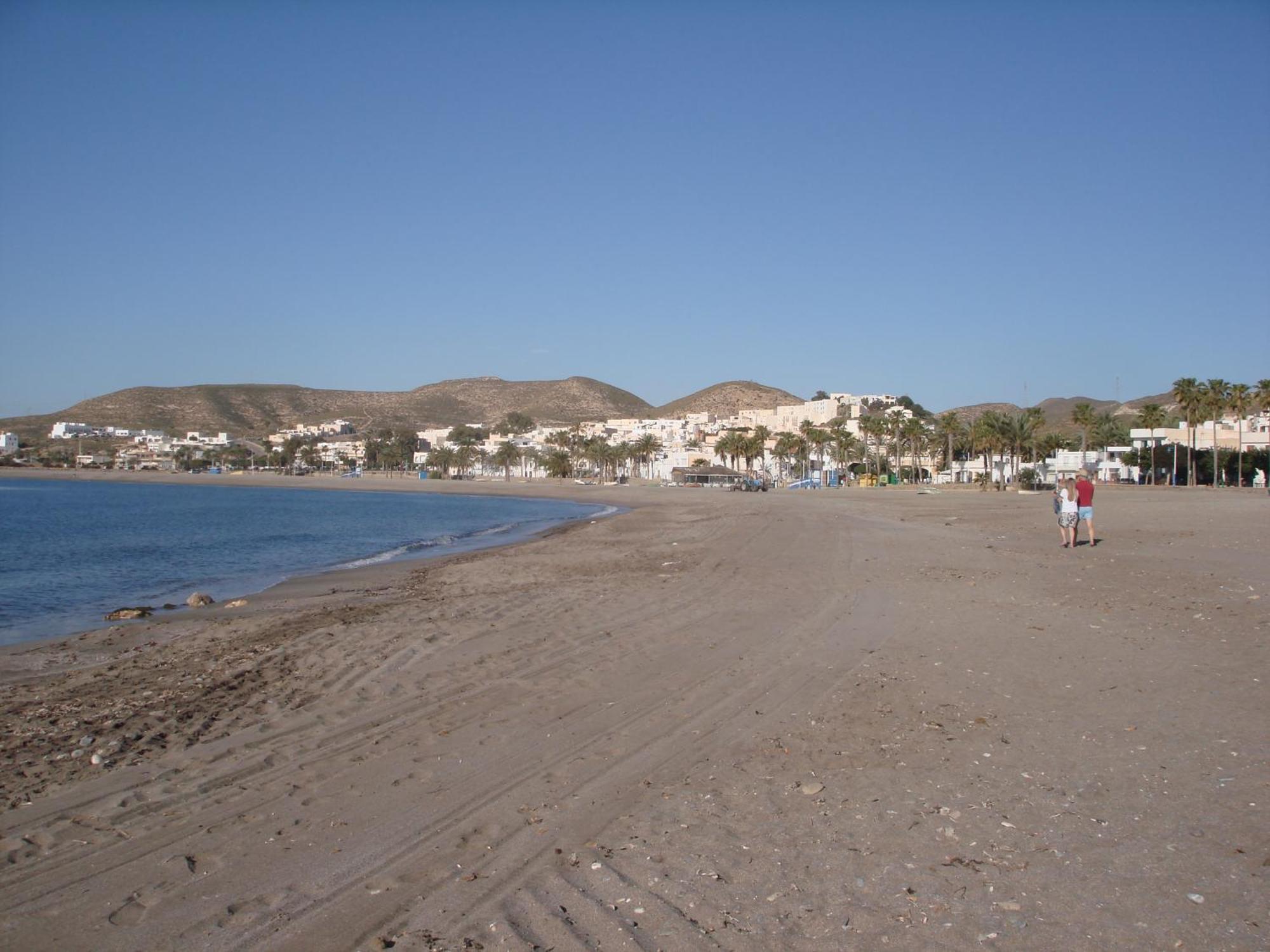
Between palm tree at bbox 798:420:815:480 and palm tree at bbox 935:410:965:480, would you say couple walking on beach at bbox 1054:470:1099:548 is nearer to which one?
palm tree at bbox 935:410:965:480

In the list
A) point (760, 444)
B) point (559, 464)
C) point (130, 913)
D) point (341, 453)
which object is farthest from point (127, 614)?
point (341, 453)

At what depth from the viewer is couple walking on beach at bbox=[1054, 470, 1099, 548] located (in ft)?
62.3

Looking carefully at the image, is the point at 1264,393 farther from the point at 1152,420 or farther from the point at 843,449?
the point at 843,449

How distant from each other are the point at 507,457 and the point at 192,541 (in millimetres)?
114648

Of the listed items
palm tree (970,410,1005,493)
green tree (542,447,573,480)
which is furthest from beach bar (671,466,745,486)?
green tree (542,447,573,480)

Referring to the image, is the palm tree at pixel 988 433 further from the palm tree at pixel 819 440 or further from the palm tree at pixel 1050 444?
the palm tree at pixel 819 440

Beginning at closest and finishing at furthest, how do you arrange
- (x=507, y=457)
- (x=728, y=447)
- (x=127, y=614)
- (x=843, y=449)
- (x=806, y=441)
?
(x=127, y=614) → (x=843, y=449) → (x=806, y=441) → (x=728, y=447) → (x=507, y=457)

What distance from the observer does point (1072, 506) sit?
1897 cm

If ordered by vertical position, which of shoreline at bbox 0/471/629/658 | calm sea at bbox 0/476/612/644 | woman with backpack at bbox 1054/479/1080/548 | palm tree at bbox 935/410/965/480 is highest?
palm tree at bbox 935/410/965/480

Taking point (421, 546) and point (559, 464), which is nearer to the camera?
point (421, 546)

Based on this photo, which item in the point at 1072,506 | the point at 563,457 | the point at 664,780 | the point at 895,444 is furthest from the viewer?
the point at 563,457

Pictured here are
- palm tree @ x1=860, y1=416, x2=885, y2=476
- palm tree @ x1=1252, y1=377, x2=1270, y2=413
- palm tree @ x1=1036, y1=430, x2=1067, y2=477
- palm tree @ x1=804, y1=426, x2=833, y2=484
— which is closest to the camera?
palm tree @ x1=1252, y1=377, x2=1270, y2=413

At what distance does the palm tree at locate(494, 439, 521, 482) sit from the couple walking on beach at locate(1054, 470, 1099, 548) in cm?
12687

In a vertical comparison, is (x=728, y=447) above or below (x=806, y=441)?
below
